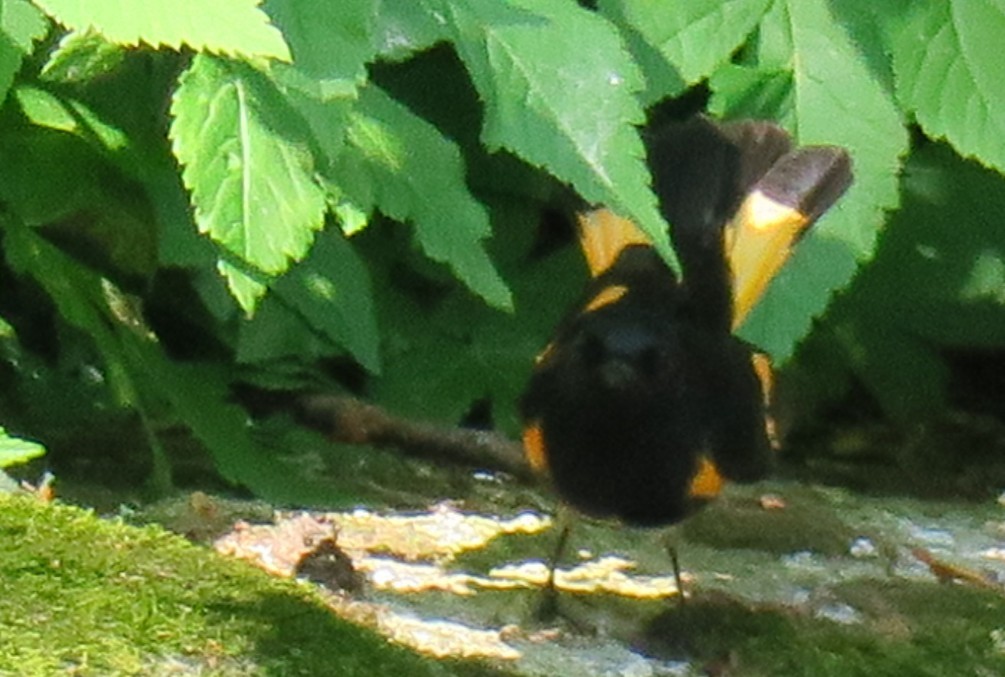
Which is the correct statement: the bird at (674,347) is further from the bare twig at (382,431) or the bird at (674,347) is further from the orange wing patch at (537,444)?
the bare twig at (382,431)

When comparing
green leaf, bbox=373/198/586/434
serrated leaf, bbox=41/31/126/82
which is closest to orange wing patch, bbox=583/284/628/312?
green leaf, bbox=373/198/586/434

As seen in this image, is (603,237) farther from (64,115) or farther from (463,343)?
(64,115)

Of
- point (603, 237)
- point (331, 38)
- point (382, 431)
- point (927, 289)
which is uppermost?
point (331, 38)

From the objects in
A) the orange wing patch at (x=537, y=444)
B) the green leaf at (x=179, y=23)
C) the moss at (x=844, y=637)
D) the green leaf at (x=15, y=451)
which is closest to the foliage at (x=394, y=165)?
the green leaf at (x=179, y=23)

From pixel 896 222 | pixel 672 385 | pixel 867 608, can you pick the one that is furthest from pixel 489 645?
pixel 896 222

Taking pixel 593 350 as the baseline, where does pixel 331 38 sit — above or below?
above

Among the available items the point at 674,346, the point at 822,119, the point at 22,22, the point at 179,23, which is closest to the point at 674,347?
the point at 674,346
